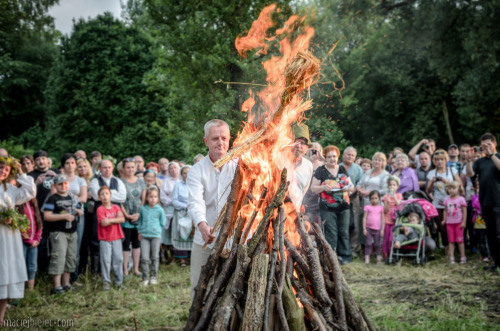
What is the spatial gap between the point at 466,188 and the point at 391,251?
231 cm

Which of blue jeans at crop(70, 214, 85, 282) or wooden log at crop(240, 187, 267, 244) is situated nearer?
wooden log at crop(240, 187, 267, 244)

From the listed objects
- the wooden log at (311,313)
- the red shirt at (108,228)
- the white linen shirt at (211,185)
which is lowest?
the wooden log at (311,313)

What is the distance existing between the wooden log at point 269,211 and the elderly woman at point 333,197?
450cm

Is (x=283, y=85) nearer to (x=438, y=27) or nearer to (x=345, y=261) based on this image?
(x=345, y=261)

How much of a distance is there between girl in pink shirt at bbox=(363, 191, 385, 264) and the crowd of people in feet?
0.07

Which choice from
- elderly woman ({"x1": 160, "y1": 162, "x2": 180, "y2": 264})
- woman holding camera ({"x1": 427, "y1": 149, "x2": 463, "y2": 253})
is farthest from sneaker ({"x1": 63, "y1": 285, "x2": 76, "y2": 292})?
woman holding camera ({"x1": 427, "y1": 149, "x2": 463, "y2": 253})

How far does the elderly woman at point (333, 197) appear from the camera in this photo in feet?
27.2

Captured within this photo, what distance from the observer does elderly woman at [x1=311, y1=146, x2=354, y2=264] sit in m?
8.30

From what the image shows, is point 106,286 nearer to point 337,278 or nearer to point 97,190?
point 97,190

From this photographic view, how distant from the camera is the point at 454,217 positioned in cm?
896

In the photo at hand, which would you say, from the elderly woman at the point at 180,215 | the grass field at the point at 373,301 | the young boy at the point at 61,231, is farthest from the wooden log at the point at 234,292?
the young boy at the point at 61,231

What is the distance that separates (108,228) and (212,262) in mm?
4458

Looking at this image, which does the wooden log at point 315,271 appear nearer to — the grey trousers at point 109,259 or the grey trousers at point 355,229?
the grey trousers at point 109,259

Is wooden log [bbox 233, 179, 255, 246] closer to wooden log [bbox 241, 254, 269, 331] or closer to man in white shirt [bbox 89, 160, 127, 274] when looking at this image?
wooden log [bbox 241, 254, 269, 331]
